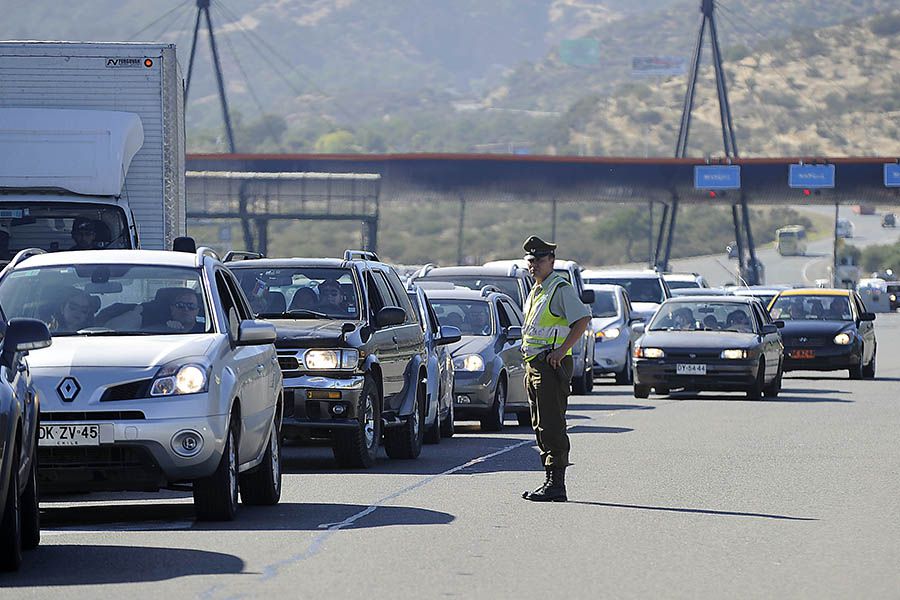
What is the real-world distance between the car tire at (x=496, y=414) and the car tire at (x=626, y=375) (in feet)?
37.3

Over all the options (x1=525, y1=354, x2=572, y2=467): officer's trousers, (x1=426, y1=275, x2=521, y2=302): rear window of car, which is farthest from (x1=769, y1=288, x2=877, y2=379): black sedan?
(x1=525, y1=354, x2=572, y2=467): officer's trousers

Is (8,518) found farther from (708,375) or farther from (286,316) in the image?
(708,375)

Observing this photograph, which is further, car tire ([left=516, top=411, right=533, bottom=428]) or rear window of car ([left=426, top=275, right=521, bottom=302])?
rear window of car ([left=426, top=275, right=521, bottom=302])

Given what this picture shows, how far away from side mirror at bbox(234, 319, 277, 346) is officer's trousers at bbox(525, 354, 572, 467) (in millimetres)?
2139

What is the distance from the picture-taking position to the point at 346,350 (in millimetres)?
15516

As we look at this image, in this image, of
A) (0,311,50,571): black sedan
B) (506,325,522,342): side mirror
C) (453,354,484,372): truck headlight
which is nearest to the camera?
(0,311,50,571): black sedan

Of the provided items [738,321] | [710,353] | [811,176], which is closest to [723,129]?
[811,176]

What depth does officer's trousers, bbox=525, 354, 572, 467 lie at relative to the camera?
13352 millimetres

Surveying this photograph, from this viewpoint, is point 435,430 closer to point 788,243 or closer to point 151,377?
point 151,377

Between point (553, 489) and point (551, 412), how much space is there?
0.51 metres

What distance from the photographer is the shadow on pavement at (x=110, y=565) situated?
370 inches

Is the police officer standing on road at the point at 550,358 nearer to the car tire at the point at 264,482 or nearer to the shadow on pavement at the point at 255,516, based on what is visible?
the shadow on pavement at the point at 255,516

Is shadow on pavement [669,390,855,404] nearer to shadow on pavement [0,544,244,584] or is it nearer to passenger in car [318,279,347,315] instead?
passenger in car [318,279,347,315]

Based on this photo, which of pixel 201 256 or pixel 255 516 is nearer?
pixel 255 516
